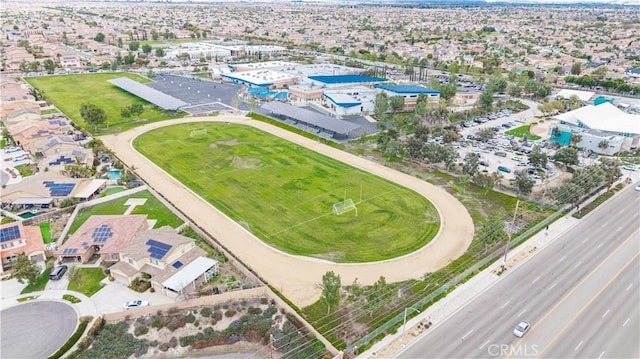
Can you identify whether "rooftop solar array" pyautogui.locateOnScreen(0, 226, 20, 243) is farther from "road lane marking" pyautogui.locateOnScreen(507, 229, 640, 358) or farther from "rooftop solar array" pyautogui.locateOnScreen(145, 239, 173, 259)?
"road lane marking" pyautogui.locateOnScreen(507, 229, 640, 358)

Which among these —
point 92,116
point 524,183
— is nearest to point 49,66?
point 92,116

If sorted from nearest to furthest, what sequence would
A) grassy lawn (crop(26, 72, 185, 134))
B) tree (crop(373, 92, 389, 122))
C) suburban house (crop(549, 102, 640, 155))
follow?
1. suburban house (crop(549, 102, 640, 155))
2. grassy lawn (crop(26, 72, 185, 134))
3. tree (crop(373, 92, 389, 122))

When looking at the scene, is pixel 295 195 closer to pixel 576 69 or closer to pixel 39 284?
pixel 39 284

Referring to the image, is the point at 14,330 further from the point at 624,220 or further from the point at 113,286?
the point at 624,220

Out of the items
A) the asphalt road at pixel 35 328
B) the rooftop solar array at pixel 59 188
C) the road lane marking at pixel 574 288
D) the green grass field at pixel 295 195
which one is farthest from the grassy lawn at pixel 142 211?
the road lane marking at pixel 574 288

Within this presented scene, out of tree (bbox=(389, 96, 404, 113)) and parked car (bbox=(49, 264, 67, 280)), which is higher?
tree (bbox=(389, 96, 404, 113))

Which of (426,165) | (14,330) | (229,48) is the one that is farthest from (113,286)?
(229,48)

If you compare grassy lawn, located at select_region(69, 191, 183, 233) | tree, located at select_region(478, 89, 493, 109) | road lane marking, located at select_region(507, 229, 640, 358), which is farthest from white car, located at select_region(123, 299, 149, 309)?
tree, located at select_region(478, 89, 493, 109)
